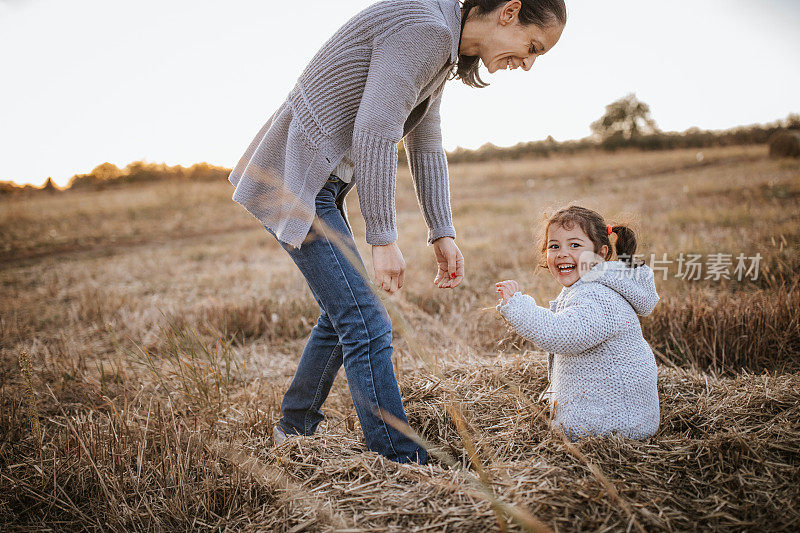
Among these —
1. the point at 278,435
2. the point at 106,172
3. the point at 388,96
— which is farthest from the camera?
the point at 106,172

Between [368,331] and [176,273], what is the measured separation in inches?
233

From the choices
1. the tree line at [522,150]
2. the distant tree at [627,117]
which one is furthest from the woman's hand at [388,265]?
the distant tree at [627,117]

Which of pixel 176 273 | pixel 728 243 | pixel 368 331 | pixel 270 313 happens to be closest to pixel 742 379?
pixel 368 331

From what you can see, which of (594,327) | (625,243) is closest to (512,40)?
(625,243)

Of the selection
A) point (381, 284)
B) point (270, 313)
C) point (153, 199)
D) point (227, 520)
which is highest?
point (153, 199)

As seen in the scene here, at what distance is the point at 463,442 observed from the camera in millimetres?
2020

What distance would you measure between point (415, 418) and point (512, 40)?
66.1 inches

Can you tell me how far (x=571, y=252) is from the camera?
6.39 ft

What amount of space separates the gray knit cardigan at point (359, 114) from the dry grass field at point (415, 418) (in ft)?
2.79

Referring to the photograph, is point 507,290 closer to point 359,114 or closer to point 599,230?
point 599,230

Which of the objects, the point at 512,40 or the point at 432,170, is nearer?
the point at 512,40

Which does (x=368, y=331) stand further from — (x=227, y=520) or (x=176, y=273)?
(x=176, y=273)

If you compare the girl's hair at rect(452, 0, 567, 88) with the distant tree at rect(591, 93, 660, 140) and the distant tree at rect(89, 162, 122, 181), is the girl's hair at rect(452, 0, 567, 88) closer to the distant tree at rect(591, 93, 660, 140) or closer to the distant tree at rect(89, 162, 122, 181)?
the distant tree at rect(89, 162, 122, 181)

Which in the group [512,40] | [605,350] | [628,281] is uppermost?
[512,40]
